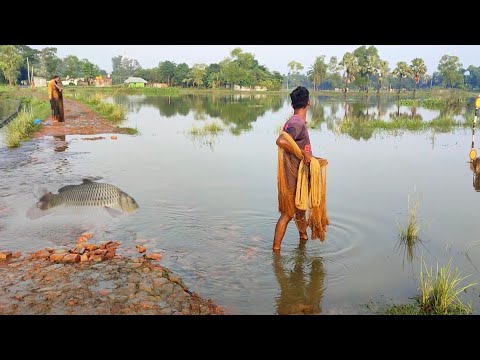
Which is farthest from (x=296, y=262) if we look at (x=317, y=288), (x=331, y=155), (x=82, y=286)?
(x=331, y=155)

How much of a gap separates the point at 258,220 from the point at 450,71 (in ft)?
298

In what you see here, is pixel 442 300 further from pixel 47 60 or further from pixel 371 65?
pixel 47 60

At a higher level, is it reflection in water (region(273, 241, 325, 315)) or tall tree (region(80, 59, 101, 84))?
tall tree (region(80, 59, 101, 84))

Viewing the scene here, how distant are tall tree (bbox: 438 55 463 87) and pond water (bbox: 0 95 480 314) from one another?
82.2 meters

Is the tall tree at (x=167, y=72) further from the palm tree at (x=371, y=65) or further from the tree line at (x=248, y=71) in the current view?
the palm tree at (x=371, y=65)

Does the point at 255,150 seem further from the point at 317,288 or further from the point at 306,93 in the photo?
the point at 317,288

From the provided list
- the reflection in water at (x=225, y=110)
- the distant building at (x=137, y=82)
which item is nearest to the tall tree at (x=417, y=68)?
the reflection in water at (x=225, y=110)

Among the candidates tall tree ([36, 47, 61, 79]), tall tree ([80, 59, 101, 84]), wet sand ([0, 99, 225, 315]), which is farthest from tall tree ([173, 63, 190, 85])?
wet sand ([0, 99, 225, 315])

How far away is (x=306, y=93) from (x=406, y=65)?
69.9m

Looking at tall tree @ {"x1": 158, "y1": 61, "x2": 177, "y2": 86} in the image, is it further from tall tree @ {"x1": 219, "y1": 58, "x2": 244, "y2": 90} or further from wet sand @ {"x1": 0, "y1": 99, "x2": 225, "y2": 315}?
wet sand @ {"x1": 0, "y1": 99, "x2": 225, "y2": 315}

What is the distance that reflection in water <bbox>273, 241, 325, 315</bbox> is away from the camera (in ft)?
11.8

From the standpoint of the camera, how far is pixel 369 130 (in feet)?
55.9

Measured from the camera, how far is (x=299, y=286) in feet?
13.0

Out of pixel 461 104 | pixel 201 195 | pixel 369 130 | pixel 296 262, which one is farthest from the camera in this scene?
pixel 461 104
